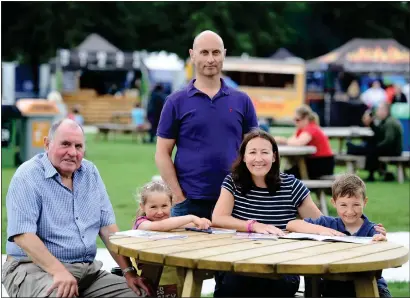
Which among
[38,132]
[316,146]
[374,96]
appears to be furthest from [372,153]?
[374,96]

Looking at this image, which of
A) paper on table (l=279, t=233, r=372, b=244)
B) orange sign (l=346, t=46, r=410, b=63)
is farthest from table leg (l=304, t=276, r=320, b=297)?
orange sign (l=346, t=46, r=410, b=63)

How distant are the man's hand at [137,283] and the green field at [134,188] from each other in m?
2.89

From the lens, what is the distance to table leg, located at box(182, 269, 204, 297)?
448 cm

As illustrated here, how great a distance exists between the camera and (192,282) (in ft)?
14.7

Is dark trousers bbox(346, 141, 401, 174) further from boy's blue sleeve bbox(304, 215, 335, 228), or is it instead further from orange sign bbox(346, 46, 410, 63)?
orange sign bbox(346, 46, 410, 63)

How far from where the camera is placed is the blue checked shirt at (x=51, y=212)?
194 inches

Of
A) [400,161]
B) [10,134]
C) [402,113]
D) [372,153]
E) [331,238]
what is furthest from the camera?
[402,113]

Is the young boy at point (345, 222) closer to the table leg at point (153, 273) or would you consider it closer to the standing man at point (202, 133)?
the table leg at point (153, 273)

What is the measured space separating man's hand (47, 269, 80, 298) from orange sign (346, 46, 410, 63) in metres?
33.0

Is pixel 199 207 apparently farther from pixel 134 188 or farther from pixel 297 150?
pixel 134 188

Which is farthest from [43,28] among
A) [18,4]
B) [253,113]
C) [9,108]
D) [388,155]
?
[253,113]

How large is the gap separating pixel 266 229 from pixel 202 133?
1.14 metres

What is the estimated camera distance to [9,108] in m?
19.7

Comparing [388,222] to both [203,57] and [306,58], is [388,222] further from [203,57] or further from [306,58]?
[306,58]
